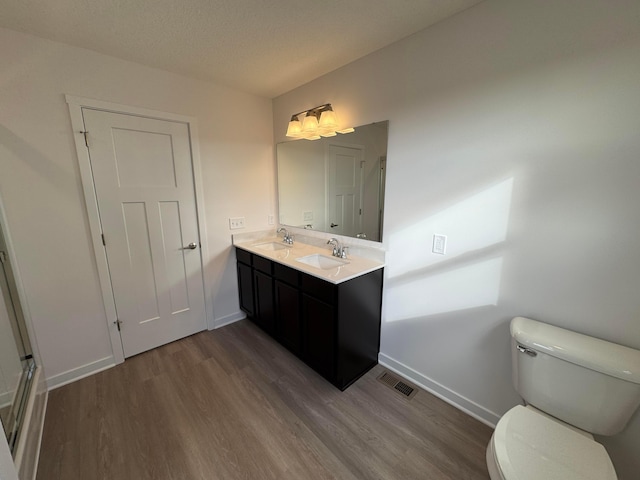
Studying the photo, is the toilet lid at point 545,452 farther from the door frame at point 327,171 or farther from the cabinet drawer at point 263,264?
the cabinet drawer at point 263,264

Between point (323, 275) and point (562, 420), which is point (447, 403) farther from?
point (323, 275)

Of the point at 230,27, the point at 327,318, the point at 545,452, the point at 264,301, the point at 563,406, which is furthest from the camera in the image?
the point at 264,301

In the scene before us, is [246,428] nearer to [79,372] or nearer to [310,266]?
[310,266]

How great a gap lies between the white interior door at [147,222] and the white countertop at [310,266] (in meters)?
0.60

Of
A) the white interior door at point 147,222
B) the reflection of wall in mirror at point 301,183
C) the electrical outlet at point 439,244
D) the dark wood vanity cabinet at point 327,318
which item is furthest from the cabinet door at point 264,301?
the electrical outlet at point 439,244

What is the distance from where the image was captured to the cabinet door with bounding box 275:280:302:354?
79.3 inches

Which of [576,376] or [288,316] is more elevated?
[576,376]

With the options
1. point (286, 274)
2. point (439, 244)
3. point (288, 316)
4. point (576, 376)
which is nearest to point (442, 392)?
point (576, 376)

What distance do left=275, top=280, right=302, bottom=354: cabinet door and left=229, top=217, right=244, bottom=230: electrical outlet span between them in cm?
84

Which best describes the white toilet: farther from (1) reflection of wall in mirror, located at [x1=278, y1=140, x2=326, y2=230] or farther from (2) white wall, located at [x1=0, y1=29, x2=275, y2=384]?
(2) white wall, located at [x1=0, y1=29, x2=275, y2=384]

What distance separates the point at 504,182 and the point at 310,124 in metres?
1.46

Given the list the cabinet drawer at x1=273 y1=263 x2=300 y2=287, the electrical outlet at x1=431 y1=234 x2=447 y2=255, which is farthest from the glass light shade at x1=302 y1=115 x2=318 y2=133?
the electrical outlet at x1=431 y1=234 x2=447 y2=255

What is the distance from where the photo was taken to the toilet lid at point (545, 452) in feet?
3.03

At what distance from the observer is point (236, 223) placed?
2635 mm
